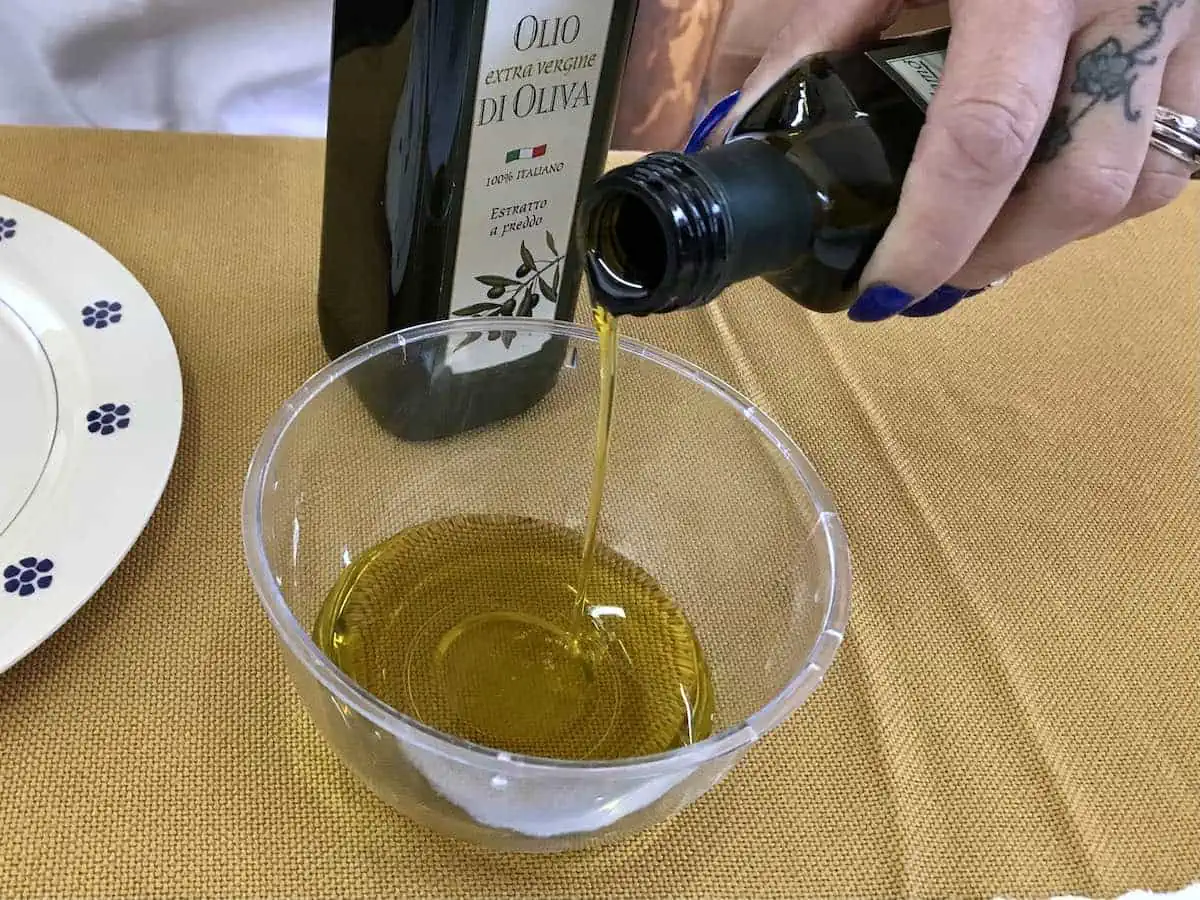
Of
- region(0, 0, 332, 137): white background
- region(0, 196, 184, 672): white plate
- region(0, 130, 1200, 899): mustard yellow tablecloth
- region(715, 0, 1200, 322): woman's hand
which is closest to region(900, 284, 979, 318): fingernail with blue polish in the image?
region(715, 0, 1200, 322): woman's hand

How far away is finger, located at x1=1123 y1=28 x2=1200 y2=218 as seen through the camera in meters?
0.43

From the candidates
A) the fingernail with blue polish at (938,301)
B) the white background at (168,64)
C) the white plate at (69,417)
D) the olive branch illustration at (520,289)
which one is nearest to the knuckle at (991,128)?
the fingernail with blue polish at (938,301)

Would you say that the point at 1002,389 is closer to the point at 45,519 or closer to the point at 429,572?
the point at 429,572

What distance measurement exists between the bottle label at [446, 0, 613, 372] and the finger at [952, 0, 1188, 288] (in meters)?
0.20

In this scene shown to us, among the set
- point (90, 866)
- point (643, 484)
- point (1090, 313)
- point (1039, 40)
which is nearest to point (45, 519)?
point (90, 866)

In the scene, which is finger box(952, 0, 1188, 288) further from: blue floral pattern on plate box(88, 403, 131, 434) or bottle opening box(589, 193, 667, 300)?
blue floral pattern on plate box(88, 403, 131, 434)

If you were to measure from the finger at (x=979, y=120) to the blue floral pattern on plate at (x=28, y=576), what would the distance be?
0.38 meters

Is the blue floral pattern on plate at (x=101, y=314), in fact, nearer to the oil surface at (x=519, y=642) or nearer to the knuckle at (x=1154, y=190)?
the oil surface at (x=519, y=642)

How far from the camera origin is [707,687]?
0.49 meters

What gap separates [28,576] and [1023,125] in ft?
1.44

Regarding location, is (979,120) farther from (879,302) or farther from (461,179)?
(461,179)

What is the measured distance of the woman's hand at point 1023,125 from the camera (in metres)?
0.38

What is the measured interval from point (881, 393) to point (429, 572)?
1.01 feet

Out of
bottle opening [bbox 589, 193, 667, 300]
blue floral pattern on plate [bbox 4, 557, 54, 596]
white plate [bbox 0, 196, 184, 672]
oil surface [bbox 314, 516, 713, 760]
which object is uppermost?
bottle opening [bbox 589, 193, 667, 300]
